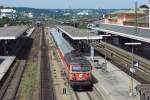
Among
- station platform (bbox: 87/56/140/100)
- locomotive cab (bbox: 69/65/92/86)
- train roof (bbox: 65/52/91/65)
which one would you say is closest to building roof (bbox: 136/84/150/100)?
station platform (bbox: 87/56/140/100)

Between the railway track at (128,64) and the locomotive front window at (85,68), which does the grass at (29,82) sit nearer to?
the locomotive front window at (85,68)

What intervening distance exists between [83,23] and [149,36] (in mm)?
119937

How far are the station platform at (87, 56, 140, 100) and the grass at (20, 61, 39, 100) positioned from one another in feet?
18.7

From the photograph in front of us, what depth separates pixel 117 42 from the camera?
287ft

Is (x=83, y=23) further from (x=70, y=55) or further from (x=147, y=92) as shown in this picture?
(x=147, y=92)

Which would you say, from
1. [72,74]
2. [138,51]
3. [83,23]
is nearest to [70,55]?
[72,74]

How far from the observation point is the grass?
1411 inches

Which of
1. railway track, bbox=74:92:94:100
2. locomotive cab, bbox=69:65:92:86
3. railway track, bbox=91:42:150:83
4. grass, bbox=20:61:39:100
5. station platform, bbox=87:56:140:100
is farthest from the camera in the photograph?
railway track, bbox=91:42:150:83

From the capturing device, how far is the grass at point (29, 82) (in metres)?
35.8

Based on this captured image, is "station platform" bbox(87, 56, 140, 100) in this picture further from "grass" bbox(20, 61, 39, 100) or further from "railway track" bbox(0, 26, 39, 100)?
"railway track" bbox(0, 26, 39, 100)

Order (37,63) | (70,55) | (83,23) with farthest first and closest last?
(83,23) → (37,63) → (70,55)

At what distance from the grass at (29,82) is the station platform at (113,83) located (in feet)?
18.7

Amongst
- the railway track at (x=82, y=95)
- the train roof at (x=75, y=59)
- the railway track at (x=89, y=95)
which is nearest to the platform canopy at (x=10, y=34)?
the train roof at (x=75, y=59)

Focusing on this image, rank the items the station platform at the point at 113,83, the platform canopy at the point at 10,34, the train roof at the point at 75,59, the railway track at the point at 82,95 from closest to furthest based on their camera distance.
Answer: the station platform at the point at 113,83 < the railway track at the point at 82,95 < the train roof at the point at 75,59 < the platform canopy at the point at 10,34
